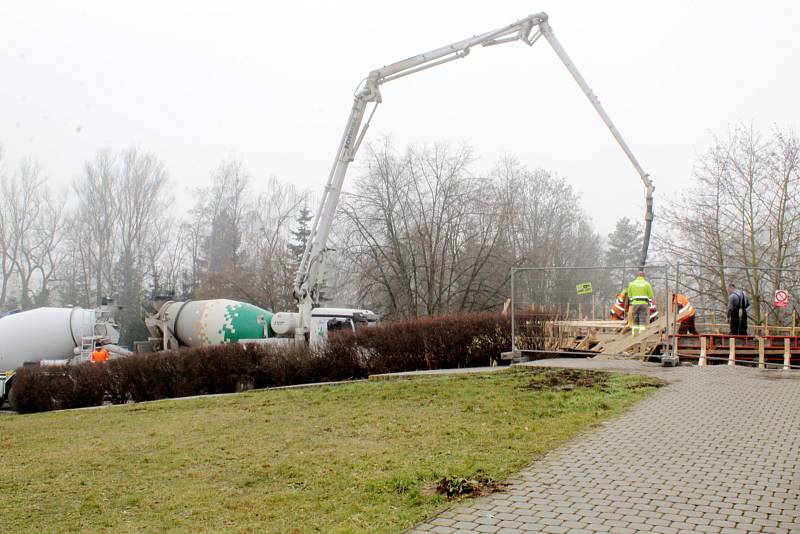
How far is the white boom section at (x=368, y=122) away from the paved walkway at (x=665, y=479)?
486 inches

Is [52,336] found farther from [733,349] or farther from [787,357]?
[787,357]

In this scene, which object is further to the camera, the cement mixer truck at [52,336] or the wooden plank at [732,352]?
the cement mixer truck at [52,336]

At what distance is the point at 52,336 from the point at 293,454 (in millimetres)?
20359

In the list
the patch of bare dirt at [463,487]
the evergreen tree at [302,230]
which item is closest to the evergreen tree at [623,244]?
the evergreen tree at [302,230]

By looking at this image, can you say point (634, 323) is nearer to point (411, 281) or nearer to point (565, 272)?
point (565, 272)

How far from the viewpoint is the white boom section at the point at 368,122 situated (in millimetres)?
19062

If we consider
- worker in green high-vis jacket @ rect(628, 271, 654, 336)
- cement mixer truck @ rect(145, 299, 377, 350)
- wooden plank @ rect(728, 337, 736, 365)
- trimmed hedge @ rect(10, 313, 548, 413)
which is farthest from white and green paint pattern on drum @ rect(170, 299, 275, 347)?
wooden plank @ rect(728, 337, 736, 365)

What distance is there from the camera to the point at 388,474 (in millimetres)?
6777

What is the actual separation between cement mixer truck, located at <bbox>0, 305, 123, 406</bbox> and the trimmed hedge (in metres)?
6.61

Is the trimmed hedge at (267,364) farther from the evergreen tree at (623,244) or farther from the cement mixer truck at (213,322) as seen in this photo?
the evergreen tree at (623,244)

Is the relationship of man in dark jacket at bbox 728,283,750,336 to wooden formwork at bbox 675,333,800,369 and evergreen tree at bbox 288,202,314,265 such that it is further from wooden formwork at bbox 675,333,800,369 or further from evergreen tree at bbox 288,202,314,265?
evergreen tree at bbox 288,202,314,265

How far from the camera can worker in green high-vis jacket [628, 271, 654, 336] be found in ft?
51.6

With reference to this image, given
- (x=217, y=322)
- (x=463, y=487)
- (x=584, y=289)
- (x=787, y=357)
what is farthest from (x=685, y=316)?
(x=217, y=322)

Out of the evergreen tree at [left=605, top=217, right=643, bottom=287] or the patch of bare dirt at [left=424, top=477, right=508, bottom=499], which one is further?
the evergreen tree at [left=605, top=217, right=643, bottom=287]
